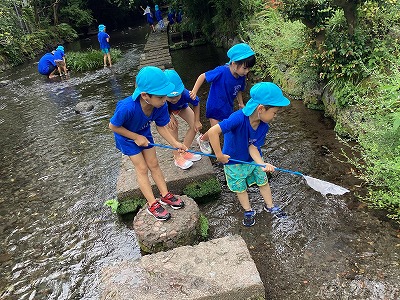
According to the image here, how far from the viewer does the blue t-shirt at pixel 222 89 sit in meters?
4.22

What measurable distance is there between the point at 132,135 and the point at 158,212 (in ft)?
2.57

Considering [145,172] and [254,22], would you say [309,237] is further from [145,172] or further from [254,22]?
[254,22]

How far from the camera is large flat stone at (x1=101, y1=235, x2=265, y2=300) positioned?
2531mm

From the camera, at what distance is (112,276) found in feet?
9.05

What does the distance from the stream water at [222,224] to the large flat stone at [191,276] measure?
0.36 m

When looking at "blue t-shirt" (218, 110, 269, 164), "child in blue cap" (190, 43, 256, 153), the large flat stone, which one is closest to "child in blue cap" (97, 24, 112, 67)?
"child in blue cap" (190, 43, 256, 153)

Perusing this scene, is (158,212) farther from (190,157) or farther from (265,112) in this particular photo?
(265,112)

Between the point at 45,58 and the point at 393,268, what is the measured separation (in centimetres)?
1219

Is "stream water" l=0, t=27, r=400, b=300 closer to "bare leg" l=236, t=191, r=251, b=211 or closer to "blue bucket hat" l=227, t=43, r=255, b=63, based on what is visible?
"bare leg" l=236, t=191, r=251, b=211

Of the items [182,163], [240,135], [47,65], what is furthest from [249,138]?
[47,65]

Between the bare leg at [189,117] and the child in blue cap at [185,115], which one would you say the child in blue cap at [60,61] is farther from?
the bare leg at [189,117]

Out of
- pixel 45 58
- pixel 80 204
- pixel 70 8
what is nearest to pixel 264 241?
pixel 80 204

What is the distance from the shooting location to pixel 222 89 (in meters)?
4.27

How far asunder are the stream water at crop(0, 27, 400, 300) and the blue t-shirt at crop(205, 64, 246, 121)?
2.84ft
